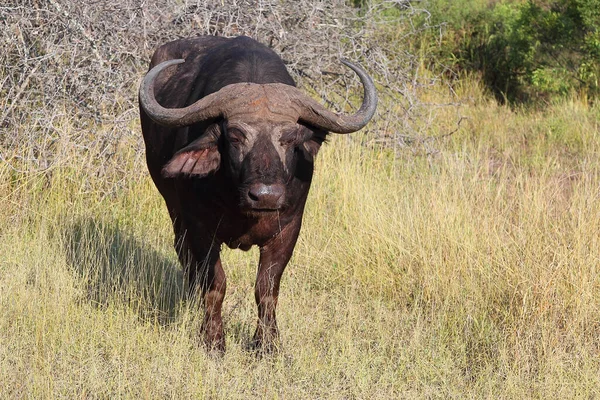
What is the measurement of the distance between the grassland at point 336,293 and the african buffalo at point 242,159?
27 cm

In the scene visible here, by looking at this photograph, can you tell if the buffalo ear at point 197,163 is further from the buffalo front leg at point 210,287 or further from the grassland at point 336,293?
the grassland at point 336,293

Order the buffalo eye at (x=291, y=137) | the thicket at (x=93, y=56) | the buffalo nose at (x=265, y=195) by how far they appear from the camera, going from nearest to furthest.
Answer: the buffalo nose at (x=265, y=195), the buffalo eye at (x=291, y=137), the thicket at (x=93, y=56)

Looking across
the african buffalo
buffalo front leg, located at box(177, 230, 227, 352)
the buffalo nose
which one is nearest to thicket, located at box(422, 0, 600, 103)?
the african buffalo

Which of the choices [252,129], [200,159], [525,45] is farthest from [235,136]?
[525,45]

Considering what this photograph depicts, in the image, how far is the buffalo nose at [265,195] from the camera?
4.13 metres

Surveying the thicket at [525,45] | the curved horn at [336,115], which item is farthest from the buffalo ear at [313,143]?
the thicket at [525,45]

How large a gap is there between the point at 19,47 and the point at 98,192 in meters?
1.32

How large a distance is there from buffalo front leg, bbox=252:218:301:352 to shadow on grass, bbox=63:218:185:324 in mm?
587

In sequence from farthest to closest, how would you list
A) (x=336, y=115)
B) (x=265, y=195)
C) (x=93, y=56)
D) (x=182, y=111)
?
1. (x=93, y=56)
2. (x=336, y=115)
3. (x=182, y=111)
4. (x=265, y=195)

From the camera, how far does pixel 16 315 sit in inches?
190

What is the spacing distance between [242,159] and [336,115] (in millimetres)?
604

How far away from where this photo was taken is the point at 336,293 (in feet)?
19.0

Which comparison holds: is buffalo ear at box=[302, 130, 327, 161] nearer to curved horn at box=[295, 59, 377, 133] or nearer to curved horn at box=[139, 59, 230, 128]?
curved horn at box=[295, 59, 377, 133]

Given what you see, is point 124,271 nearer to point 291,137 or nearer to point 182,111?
point 182,111
